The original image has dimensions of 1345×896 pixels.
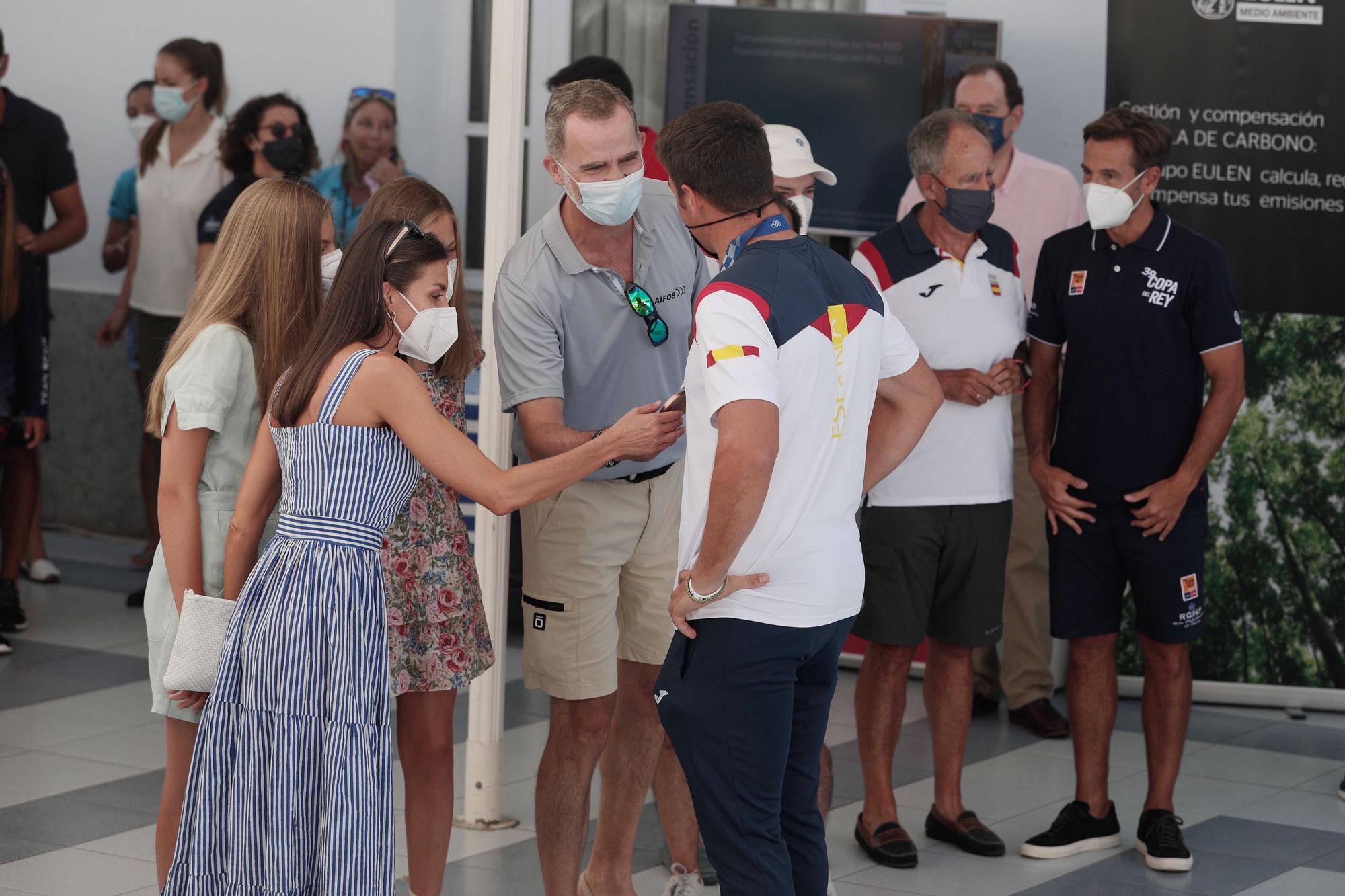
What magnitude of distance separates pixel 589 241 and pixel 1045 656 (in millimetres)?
2710

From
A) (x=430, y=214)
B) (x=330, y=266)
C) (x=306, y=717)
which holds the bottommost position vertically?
(x=306, y=717)

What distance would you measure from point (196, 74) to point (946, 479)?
4.08 meters

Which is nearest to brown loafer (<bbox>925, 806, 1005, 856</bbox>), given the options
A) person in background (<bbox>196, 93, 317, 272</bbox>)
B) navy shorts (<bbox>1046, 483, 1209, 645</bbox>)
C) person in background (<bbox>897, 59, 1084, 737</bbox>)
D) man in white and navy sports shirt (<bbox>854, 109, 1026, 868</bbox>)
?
man in white and navy sports shirt (<bbox>854, 109, 1026, 868</bbox>)

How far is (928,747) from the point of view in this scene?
5.09 metres

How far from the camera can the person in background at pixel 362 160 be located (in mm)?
6566

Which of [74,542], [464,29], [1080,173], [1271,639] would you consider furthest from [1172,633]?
[74,542]

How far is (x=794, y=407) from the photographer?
2711 millimetres

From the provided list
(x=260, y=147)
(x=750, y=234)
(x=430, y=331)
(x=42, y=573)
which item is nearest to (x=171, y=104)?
(x=260, y=147)

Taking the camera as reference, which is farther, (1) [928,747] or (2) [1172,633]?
(1) [928,747]

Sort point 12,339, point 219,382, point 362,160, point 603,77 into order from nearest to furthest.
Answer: point 219,382
point 603,77
point 12,339
point 362,160

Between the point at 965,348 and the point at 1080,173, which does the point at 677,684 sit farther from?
the point at 1080,173

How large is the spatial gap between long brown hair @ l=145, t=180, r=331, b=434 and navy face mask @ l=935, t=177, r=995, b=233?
1.56 metres

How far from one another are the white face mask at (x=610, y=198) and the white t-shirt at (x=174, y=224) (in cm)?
379

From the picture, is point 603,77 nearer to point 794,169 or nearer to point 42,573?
point 794,169
